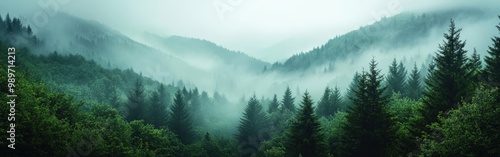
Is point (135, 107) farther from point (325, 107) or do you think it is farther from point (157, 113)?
point (325, 107)

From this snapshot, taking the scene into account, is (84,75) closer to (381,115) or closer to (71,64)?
(71,64)

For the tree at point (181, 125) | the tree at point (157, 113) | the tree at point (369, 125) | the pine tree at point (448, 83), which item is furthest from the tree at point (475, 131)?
the tree at point (157, 113)

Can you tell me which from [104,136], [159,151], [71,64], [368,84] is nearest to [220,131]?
[159,151]

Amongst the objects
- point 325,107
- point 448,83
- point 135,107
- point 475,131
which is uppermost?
point 448,83

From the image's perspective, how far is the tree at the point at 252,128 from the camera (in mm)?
62578

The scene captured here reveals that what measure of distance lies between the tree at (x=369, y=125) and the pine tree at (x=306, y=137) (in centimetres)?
355

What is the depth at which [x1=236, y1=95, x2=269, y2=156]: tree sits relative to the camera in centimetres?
6258

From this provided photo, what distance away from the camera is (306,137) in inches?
1363

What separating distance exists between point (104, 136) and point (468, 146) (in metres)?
29.0

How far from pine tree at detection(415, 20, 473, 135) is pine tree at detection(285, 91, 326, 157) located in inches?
348

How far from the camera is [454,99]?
93.9 ft

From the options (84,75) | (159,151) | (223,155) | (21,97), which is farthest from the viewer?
(84,75)

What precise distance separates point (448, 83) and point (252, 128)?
4032 cm

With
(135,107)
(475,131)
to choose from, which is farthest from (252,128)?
(475,131)
